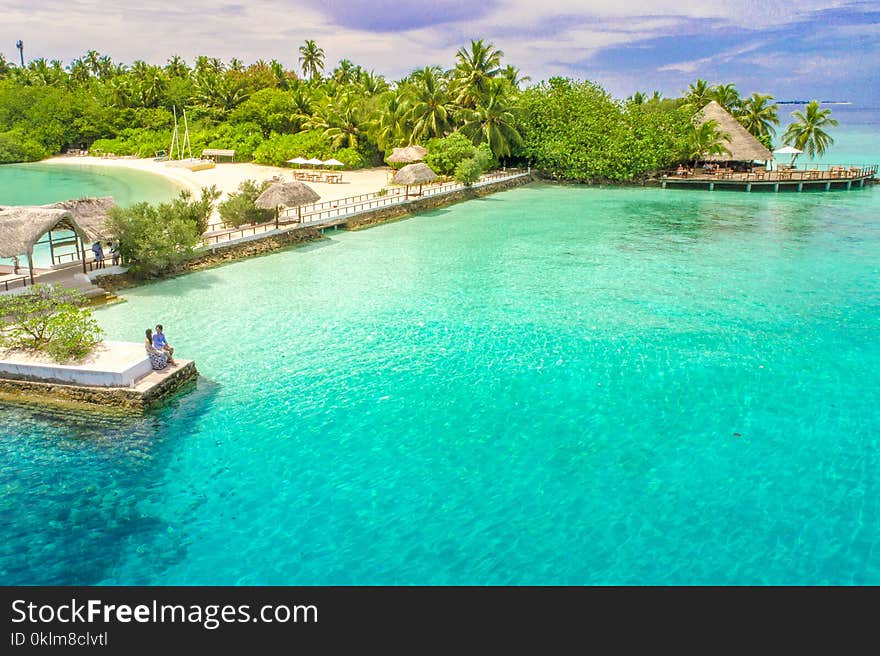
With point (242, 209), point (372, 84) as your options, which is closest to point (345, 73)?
point (372, 84)

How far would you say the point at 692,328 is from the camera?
17.8 m

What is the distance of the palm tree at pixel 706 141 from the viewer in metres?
48.5

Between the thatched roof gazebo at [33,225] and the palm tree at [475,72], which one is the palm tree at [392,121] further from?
the thatched roof gazebo at [33,225]

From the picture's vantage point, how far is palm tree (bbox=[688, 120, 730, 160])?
48531mm

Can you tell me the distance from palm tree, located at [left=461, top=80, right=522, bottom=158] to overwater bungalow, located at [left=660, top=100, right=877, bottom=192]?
40.6ft

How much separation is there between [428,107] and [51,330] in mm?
38313

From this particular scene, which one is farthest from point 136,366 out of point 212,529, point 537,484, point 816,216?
point 816,216

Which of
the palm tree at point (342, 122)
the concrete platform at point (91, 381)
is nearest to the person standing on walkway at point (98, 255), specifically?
the concrete platform at point (91, 381)

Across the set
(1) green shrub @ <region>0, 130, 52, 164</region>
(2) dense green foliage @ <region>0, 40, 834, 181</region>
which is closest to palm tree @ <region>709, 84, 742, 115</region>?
(2) dense green foliage @ <region>0, 40, 834, 181</region>

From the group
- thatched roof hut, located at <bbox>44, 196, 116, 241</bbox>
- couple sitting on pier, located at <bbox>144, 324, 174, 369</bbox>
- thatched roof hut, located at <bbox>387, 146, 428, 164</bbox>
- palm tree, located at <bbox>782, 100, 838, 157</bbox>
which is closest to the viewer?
couple sitting on pier, located at <bbox>144, 324, 174, 369</bbox>

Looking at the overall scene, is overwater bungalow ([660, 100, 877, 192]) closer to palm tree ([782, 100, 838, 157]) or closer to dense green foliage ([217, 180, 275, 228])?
palm tree ([782, 100, 838, 157])

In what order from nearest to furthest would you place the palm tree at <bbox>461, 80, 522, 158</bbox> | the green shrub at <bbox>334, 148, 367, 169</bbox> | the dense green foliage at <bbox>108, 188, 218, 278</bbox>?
the dense green foliage at <bbox>108, 188, 218, 278</bbox>
the palm tree at <bbox>461, 80, 522, 158</bbox>
the green shrub at <bbox>334, 148, 367, 169</bbox>
